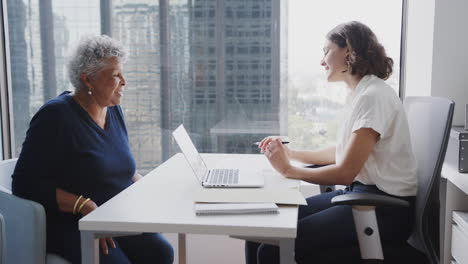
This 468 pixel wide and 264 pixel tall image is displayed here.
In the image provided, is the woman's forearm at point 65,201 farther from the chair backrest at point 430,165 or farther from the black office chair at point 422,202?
the chair backrest at point 430,165

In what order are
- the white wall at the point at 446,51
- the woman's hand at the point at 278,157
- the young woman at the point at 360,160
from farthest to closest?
the white wall at the point at 446,51, the woman's hand at the point at 278,157, the young woman at the point at 360,160

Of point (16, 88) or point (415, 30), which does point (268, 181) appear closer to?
point (415, 30)

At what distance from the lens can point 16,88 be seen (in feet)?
9.89

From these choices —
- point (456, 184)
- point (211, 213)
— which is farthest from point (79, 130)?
point (456, 184)

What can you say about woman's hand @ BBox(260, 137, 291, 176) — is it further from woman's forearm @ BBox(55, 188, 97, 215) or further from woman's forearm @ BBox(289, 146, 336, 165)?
woman's forearm @ BBox(55, 188, 97, 215)

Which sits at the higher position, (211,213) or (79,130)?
(79,130)

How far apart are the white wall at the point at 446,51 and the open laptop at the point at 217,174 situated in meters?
1.05

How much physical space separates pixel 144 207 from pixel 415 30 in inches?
70.1

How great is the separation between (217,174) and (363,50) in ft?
2.36

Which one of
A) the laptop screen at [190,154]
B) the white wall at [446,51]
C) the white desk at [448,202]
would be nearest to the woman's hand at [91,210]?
the laptop screen at [190,154]

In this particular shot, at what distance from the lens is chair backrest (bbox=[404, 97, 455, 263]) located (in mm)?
1502

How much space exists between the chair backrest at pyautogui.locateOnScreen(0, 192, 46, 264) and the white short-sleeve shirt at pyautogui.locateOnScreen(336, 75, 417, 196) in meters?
1.04

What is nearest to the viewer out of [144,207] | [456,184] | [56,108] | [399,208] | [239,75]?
[144,207]

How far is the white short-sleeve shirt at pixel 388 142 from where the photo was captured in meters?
1.64
